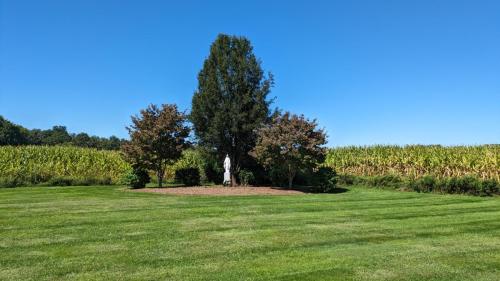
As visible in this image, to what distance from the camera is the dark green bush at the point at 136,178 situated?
25763 mm

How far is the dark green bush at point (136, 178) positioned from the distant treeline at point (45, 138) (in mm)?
67380

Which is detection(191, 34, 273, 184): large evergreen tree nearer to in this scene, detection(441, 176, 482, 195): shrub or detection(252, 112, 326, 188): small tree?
detection(252, 112, 326, 188): small tree

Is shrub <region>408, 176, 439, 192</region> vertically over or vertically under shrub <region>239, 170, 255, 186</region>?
under

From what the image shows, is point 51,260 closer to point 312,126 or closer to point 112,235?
point 112,235

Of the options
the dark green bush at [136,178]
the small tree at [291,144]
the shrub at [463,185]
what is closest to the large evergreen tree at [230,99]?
the small tree at [291,144]

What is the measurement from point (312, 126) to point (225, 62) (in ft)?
23.3

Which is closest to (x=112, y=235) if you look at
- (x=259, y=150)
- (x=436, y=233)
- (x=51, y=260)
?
(x=51, y=260)

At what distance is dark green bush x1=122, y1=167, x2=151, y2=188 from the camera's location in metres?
25.8

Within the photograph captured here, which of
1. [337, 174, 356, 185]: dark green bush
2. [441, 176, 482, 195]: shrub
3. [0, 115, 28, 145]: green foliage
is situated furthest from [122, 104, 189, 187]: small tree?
[0, 115, 28, 145]: green foliage

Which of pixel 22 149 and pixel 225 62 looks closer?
pixel 225 62

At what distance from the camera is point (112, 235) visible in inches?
404

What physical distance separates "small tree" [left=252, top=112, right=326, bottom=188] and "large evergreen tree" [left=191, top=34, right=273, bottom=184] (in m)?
2.43

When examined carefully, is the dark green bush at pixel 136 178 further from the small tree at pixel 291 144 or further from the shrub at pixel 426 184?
the shrub at pixel 426 184

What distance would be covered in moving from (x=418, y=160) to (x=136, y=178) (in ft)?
63.5
